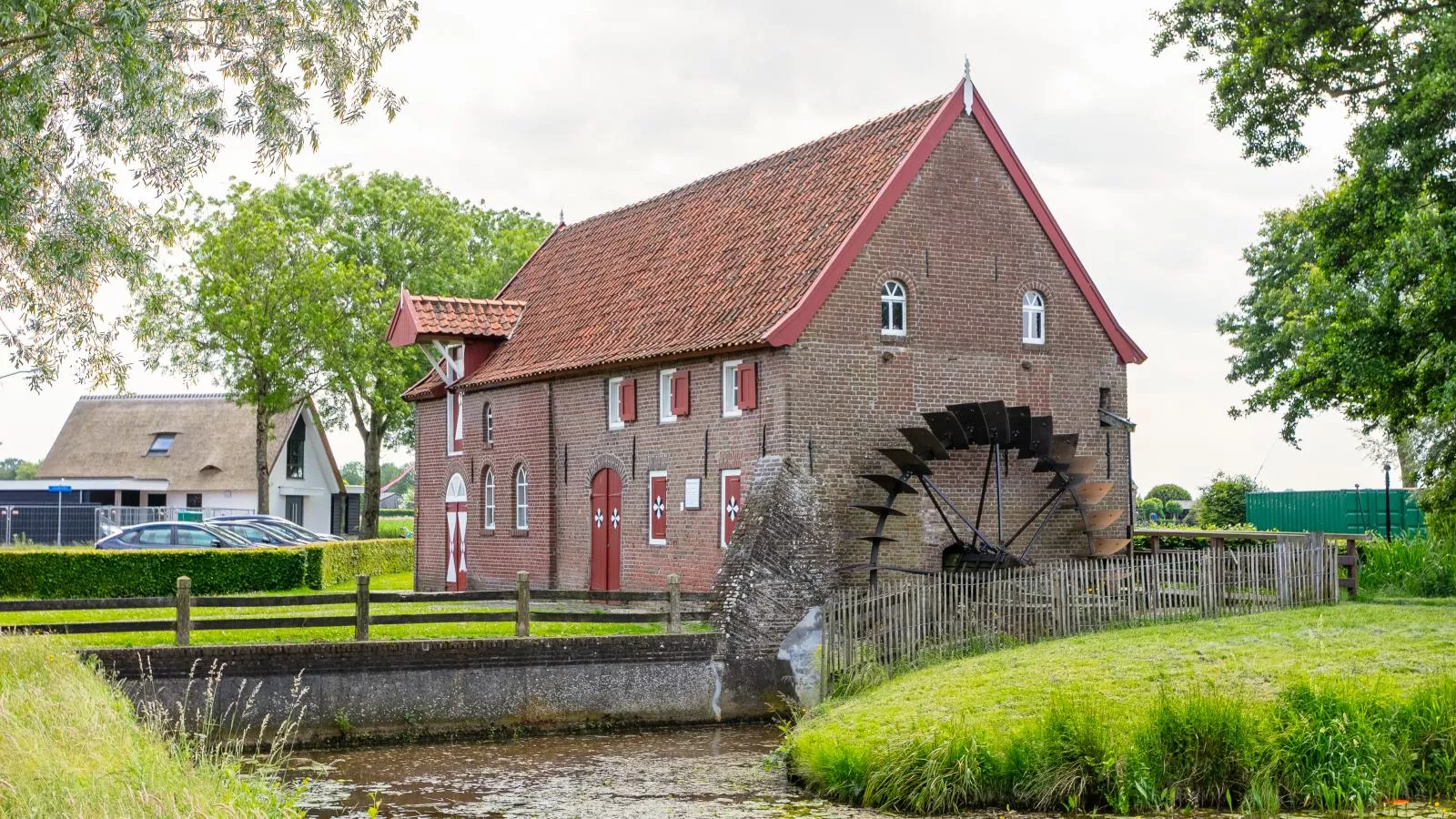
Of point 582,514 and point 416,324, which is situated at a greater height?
point 416,324

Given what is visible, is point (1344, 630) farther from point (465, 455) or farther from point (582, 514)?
point (465, 455)

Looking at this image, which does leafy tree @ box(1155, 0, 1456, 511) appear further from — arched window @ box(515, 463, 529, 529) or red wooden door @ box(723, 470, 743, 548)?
arched window @ box(515, 463, 529, 529)

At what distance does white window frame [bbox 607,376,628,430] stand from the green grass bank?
12.4 meters

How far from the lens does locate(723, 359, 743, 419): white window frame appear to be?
2489cm

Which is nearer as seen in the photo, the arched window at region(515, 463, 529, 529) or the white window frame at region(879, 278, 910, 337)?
the white window frame at region(879, 278, 910, 337)

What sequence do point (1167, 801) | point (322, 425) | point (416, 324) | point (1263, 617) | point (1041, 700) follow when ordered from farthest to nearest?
point (322, 425) < point (416, 324) < point (1263, 617) < point (1041, 700) < point (1167, 801)

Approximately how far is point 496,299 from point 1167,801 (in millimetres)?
24318

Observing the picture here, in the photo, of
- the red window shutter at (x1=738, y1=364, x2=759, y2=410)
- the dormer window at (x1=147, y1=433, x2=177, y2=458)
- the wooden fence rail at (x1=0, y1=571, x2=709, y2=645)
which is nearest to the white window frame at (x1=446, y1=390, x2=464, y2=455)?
the red window shutter at (x1=738, y1=364, x2=759, y2=410)

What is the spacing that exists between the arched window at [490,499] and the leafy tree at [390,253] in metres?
20.3

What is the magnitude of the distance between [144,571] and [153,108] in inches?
515

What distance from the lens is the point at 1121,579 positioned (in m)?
21.9

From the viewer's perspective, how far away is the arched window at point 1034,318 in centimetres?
2622

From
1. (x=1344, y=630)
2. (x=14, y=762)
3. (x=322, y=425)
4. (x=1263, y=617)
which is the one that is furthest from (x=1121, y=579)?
(x=322, y=425)

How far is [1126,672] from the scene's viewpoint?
16.9 metres
